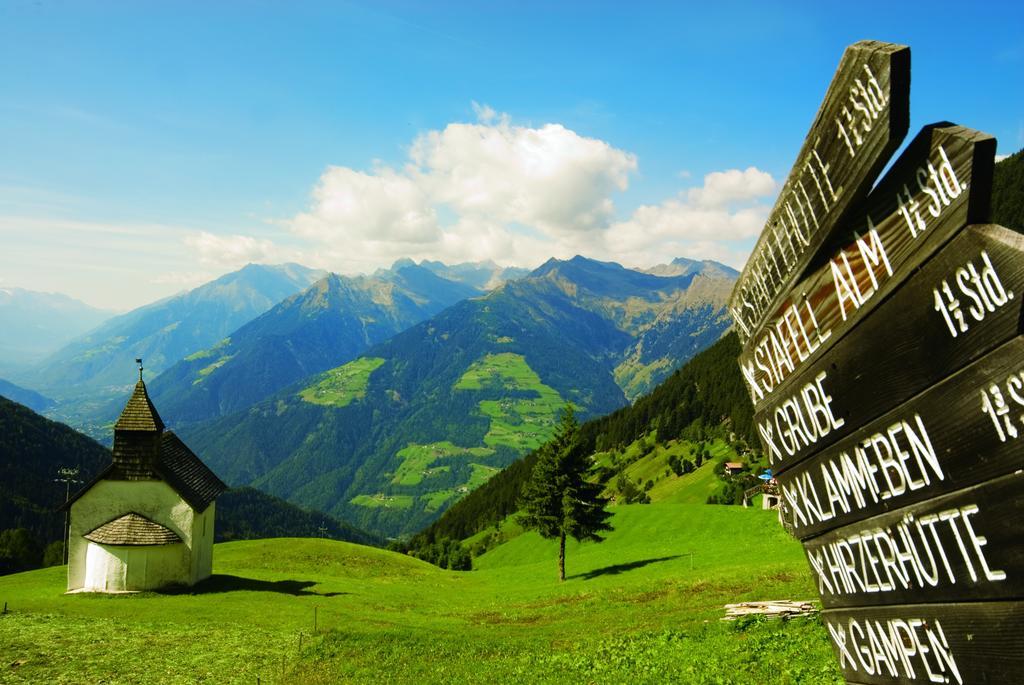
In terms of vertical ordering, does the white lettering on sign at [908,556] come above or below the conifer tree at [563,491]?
below

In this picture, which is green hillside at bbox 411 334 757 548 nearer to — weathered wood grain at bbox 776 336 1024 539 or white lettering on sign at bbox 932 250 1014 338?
weathered wood grain at bbox 776 336 1024 539

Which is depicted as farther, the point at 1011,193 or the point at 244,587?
the point at 1011,193

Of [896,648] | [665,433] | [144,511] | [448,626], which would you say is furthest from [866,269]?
[665,433]

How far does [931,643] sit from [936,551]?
56 centimetres

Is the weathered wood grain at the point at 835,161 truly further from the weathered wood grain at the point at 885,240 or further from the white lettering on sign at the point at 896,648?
the white lettering on sign at the point at 896,648

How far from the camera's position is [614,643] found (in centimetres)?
2331

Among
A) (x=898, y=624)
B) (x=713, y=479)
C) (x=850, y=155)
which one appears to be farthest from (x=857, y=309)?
(x=713, y=479)

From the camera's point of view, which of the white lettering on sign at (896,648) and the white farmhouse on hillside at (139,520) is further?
the white farmhouse on hillside at (139,520)

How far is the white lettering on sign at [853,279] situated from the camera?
10.4ft

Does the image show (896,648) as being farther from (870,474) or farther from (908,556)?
(870,474)

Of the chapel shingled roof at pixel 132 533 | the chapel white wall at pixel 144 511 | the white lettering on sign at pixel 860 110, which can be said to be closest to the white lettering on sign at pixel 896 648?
the white lettering on sign at pixel 860 110

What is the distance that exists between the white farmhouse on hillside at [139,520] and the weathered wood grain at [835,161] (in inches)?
1760

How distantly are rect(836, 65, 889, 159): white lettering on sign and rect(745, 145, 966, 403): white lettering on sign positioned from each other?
40 cm

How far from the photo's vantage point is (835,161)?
153 inches
